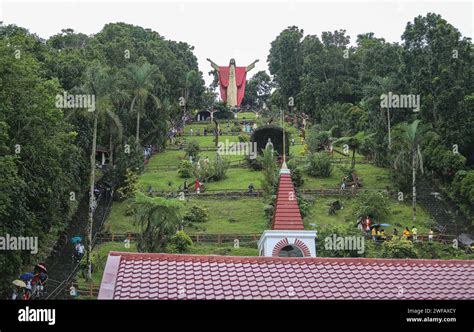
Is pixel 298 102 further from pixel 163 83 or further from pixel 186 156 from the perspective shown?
pixel 186 156

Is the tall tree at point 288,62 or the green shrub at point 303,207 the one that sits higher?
the tall tree at point 288,62

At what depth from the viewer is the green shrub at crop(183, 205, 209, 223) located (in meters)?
44.9

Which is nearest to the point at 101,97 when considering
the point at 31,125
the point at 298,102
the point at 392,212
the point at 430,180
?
the point at 31,125

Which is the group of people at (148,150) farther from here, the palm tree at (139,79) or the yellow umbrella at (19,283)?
the yellow umbrella at (19,283)

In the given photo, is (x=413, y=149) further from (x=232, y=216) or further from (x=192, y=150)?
(x=192, y=150)

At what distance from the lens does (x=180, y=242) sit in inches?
1521

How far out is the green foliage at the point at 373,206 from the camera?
148ft

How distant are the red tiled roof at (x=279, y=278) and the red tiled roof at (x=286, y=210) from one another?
10524 mm

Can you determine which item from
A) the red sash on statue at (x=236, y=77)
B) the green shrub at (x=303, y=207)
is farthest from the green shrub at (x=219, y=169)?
the red sash on statue at (x=236, y=77)

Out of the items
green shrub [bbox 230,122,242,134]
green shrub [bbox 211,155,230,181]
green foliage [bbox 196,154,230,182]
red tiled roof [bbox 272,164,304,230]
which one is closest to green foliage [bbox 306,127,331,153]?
green shrub [bbox 211,155,230,181]

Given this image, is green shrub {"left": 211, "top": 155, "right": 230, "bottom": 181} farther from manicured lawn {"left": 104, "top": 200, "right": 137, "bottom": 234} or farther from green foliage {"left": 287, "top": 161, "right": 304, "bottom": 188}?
manicured lawn {"left": 104, "top": 200, "right": 137, "bottom": 234}

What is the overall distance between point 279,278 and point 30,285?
19722 millimetres
